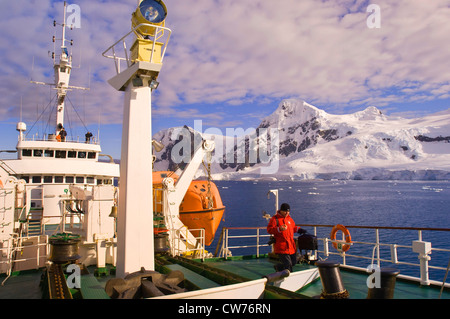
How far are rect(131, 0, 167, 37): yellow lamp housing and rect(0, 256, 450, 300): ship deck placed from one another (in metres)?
4.50

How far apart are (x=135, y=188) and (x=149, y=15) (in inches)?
123

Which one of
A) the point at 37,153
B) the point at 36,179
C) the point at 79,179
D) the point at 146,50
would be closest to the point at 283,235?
the point at 146,50

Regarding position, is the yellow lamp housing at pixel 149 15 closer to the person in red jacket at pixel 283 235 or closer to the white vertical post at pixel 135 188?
the white vertical post at pixel 135 188

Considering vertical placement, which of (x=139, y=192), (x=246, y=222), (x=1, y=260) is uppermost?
(x=139, y=192)

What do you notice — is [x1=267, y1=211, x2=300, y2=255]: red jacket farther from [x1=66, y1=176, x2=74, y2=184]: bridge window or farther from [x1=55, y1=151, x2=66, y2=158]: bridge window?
[x1=55, y1=151, x2=66, y2=158]: bridge window

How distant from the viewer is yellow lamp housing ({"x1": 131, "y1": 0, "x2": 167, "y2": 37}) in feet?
18.6

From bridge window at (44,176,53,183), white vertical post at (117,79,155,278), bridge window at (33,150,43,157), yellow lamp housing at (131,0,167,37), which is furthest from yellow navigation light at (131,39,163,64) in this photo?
bridge window at (33,150,43,157)

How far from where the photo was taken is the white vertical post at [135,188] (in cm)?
534

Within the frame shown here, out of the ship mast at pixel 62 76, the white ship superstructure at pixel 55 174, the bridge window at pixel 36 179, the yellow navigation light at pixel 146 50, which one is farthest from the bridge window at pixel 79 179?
the yellow navigation light at pixel 146 50

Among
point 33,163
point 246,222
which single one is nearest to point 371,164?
point 246,222
